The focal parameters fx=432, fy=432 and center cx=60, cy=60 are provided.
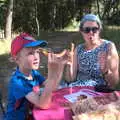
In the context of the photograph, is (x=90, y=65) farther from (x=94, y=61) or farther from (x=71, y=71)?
(x=71, y=71)

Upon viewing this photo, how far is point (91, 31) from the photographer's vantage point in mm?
4398

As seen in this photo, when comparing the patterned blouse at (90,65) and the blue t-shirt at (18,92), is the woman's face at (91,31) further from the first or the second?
the blue t-shirt at (18,92)

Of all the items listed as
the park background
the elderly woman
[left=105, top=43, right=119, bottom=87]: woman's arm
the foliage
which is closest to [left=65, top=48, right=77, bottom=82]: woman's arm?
the elderly woman

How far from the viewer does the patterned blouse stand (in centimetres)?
442

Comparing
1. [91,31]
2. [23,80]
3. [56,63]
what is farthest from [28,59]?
[91,31]

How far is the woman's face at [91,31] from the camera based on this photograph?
438cm

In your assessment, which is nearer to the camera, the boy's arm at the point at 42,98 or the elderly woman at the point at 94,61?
the boy's arm at the point at 42,98

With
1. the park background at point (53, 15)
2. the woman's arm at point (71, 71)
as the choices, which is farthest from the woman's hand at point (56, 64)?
the park background at point (53, 15)

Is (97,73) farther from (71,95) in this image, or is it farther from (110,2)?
(110,2)

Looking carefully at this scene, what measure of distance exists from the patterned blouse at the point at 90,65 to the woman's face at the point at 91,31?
0.10 meters

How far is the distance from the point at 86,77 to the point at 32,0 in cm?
1828

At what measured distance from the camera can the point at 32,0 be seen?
2242 centimetres

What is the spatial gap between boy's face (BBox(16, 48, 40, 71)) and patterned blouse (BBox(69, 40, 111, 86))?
1.07 meters

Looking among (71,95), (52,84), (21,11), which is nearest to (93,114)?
(52,84)
